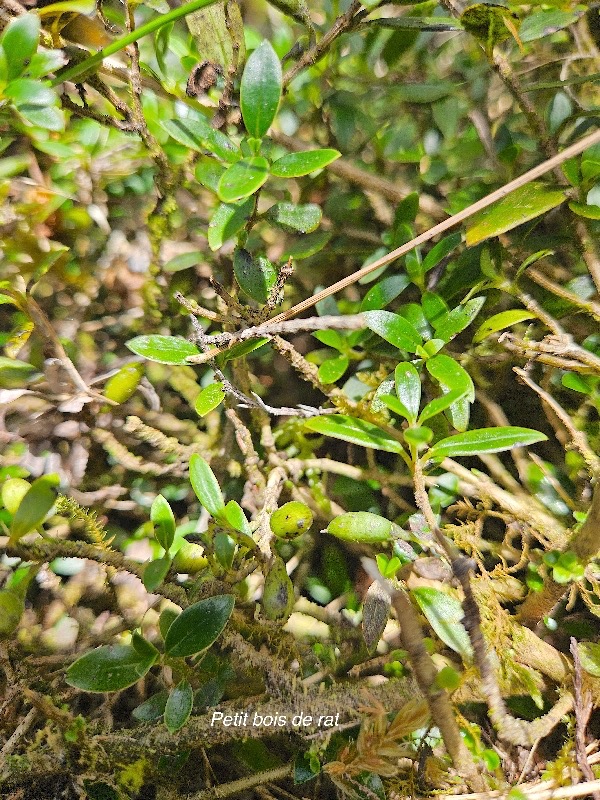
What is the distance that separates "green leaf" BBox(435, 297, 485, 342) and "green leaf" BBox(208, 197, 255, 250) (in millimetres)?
386

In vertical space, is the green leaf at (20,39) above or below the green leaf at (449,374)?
above

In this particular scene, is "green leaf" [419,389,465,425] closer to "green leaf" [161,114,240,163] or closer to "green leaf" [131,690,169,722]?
"green leaf" [161,114,240,163]

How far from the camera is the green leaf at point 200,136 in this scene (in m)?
0.86

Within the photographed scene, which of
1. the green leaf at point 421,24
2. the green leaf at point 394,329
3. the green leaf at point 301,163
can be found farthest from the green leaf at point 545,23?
the green leaf at point 394,329

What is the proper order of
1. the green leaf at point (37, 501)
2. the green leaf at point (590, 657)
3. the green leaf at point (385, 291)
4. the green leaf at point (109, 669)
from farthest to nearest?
the green leaf at point (385, 291)
the green leaf at point (590, 657)
the green leaf at point (109, 669)
the green leaf at point (37, 501)

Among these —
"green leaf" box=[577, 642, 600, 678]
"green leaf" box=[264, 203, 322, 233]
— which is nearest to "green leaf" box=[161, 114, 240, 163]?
"green leaf" box=[264, 203, 322, 233]

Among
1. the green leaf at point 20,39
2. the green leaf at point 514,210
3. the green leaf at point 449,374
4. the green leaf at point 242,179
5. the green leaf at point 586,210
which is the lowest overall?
the green leaf at point 449,374

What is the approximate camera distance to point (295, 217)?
0.94 meters

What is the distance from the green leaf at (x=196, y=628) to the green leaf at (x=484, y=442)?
1.30ft

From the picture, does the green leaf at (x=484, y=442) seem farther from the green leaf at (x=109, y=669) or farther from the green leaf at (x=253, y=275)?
the green leaf at (x=109, y=669)

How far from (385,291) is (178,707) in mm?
760

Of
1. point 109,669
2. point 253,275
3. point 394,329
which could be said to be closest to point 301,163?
point 253,275

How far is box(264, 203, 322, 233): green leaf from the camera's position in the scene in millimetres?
925

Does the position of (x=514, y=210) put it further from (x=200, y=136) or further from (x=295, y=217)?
(x=200, y=136)
